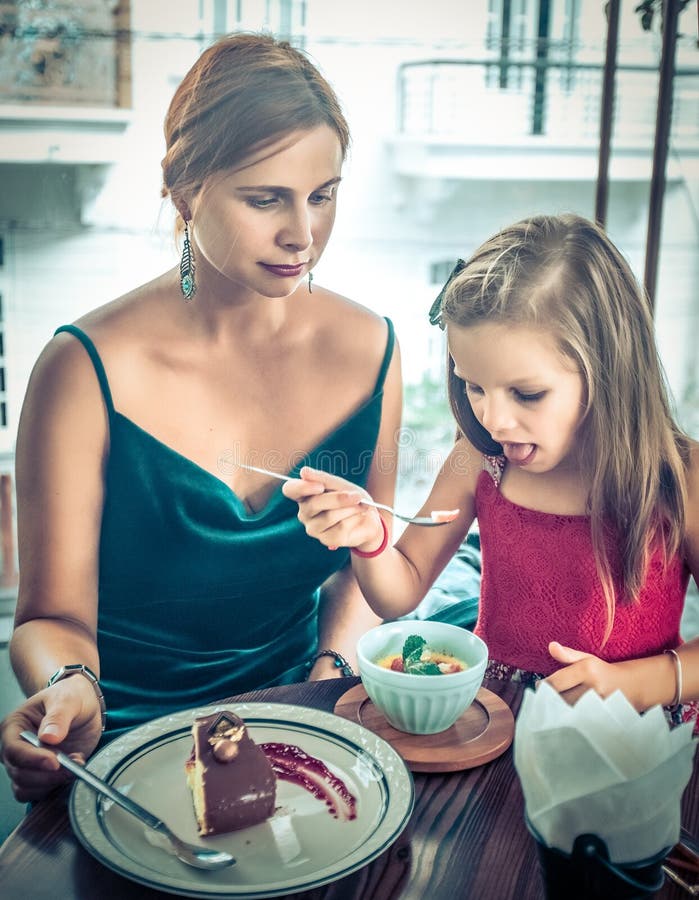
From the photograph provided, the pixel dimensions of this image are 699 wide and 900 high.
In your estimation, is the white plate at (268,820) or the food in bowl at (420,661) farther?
the food in bowl at (420,661)

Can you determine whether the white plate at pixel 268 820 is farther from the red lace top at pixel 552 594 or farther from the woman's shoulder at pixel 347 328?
the woman's shoulder at pixel 347 328

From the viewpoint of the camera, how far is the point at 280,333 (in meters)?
1.33

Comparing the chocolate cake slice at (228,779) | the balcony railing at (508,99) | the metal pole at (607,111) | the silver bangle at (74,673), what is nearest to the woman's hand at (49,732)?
the silver bangle at (74,673)

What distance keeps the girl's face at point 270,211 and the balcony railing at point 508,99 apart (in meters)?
0.25

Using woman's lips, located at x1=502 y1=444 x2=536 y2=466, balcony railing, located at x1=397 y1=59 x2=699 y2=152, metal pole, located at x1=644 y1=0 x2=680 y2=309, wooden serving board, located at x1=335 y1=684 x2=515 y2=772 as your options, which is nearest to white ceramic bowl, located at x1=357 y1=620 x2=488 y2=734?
wooden serving board, located at x1=335 y1=684 x2=515 y2=772

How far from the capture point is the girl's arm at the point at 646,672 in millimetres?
983

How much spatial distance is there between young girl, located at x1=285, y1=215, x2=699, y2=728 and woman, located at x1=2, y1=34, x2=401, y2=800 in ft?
0.62

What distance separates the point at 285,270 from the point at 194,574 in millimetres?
474

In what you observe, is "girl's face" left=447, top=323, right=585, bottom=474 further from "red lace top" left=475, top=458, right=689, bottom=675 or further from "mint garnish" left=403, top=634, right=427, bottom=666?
"mint garnish" left=403, top=634, right=427, bottom=666

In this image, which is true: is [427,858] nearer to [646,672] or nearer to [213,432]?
[646,672]

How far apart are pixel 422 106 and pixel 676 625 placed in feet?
2.90

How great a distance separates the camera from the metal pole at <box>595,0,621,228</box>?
5.14 ft

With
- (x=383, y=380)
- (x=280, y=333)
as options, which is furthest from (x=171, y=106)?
(x=383, y=380)

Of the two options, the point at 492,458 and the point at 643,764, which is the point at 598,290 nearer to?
the point at 492,458
